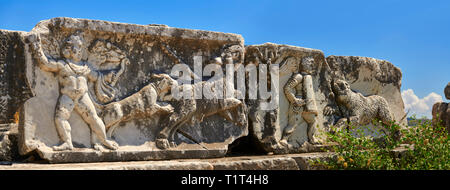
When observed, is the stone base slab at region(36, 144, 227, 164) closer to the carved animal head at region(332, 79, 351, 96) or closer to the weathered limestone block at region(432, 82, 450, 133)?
the carved animal head at region(332, 79, 351, 96)

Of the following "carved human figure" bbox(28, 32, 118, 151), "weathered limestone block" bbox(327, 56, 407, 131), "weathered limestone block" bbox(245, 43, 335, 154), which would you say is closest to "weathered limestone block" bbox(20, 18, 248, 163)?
"carved human figure" bbox(28, 32, 118, 151)

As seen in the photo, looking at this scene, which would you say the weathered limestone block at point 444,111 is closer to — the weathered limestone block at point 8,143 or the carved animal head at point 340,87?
the carved animal head at point 340,87

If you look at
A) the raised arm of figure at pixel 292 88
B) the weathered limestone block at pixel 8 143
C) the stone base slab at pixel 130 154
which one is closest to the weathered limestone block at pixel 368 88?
the raised arm of figure at pixel 292 88

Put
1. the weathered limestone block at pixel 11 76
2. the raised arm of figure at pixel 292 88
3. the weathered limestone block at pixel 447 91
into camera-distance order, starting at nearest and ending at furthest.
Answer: the weathered limestone block at pixel 11 76, the raised arm of figure at pixel 292 88, the weathered limestone block at pixel 447 91

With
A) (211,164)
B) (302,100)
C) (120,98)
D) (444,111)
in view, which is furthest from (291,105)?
(444,111)

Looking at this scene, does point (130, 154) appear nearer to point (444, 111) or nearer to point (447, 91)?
point (444, 111)

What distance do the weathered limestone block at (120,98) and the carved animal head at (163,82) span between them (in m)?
0.01

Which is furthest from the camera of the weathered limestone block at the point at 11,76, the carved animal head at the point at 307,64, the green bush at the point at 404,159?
the carved animal head at the point at 307,64

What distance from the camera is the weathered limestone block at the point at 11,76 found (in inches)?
169

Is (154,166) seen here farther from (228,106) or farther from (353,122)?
(353,122)

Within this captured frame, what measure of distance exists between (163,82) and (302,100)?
1.91m

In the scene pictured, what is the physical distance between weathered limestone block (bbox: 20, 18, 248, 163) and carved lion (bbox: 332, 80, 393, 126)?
1608 millimetres
